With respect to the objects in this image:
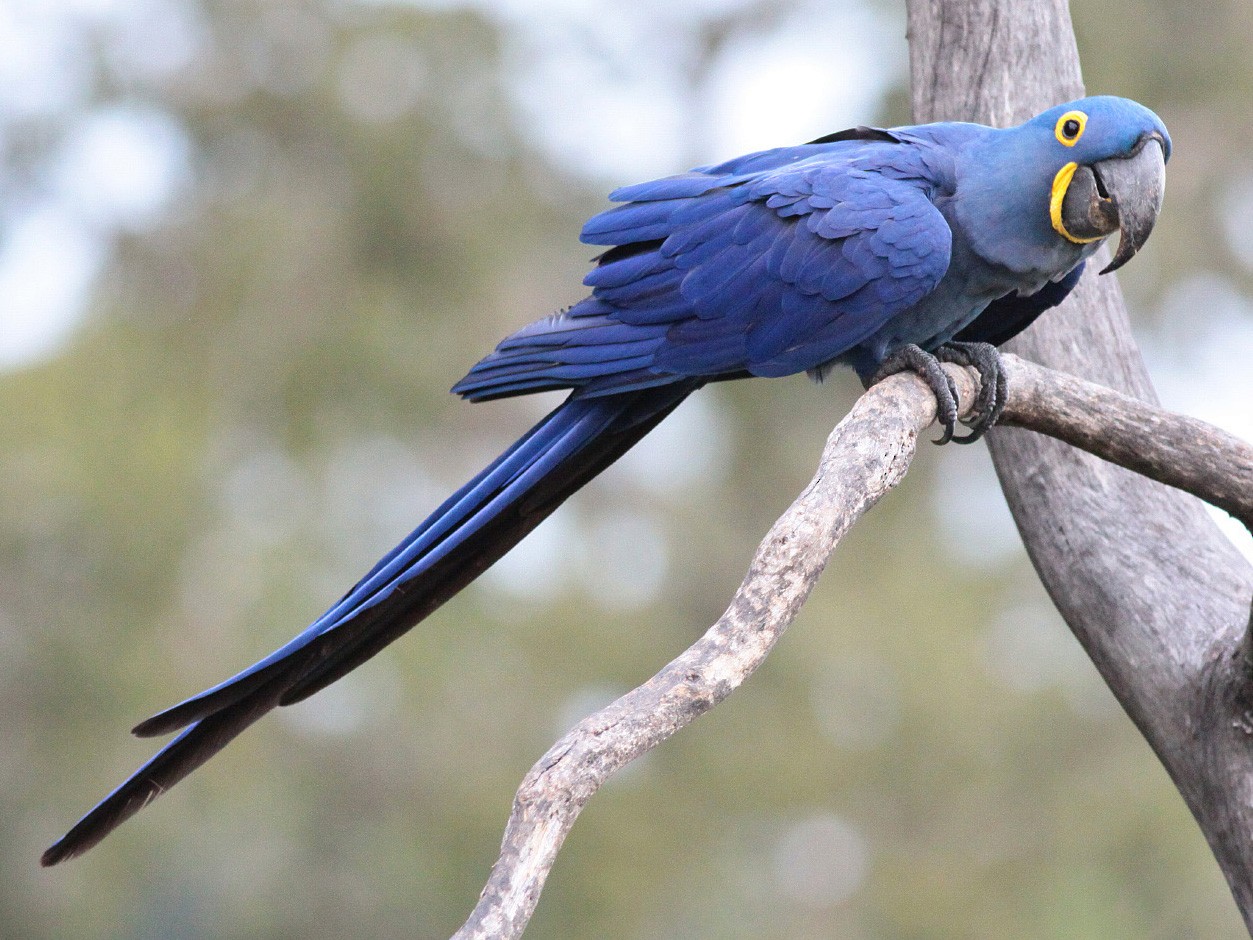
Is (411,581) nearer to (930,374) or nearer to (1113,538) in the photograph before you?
(930,374)

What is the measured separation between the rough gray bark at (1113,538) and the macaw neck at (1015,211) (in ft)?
1.11

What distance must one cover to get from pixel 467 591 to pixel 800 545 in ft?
12.4

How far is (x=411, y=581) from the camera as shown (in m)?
2.09

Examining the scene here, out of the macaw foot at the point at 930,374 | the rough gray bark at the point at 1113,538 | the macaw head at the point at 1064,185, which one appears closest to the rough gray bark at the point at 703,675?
the macaw foot at the point at 930,374

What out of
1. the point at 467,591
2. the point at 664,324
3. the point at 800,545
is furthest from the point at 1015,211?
the point at 467,591

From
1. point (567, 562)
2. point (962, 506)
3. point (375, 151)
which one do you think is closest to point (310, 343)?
point (375, 151)

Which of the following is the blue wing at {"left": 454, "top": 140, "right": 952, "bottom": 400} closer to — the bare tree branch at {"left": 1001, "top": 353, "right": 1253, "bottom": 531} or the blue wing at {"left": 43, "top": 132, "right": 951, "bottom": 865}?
the blue wing at {"left": 43, "top": 132, "right": 951, "bottom": 865}

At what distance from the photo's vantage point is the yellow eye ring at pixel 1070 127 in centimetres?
207

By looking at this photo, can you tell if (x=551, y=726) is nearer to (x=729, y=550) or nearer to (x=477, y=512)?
(x=729, y=550)

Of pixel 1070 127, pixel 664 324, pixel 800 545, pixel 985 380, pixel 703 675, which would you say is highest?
pixel 1070 127

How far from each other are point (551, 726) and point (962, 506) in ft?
6.94

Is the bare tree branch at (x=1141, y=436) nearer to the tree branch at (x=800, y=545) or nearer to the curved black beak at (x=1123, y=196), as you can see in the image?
the tree branch at (x=800, y=545)

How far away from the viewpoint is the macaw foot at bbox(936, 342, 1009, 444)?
2.12m

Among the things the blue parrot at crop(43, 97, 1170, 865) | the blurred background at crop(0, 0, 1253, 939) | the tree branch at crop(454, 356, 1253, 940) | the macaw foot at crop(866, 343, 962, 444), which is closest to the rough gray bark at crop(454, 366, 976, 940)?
the tree branch at crop(454, 356, 1253, 940)
